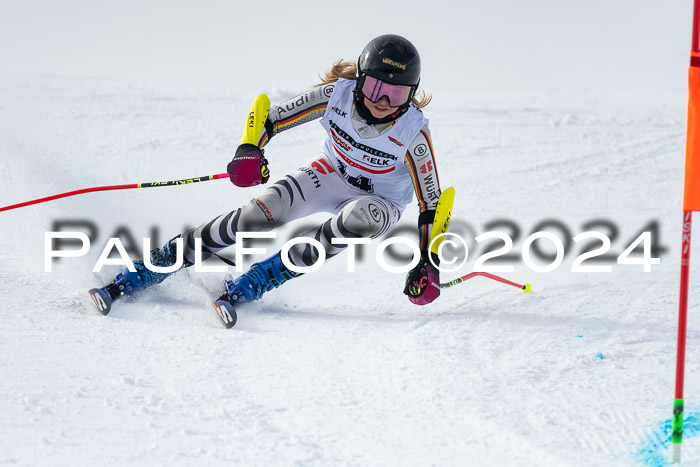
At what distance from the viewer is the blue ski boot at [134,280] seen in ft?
11.1

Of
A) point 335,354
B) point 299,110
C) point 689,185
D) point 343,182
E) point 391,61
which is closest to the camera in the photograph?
point 689,185

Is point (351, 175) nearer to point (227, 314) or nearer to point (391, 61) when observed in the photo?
point (391, 61)

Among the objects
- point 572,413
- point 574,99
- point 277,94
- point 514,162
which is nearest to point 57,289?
point 572,413

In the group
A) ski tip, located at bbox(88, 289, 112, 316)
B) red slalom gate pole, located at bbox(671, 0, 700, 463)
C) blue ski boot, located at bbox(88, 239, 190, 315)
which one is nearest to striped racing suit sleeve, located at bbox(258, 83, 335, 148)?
blue ski boot, located at bbox(88, 239, 190, 315)

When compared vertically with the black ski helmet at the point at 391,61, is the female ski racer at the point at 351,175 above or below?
below

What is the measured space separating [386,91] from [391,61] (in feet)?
0.50

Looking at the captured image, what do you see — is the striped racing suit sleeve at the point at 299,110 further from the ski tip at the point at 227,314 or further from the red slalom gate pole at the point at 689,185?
the red slalom gate pole at the point at 689,185

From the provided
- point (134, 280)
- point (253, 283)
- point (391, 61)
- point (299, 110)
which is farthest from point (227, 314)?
point (391, 61)

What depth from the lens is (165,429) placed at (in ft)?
7.04

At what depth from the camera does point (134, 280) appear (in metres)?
3.59

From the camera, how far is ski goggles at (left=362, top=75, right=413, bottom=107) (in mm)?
3406

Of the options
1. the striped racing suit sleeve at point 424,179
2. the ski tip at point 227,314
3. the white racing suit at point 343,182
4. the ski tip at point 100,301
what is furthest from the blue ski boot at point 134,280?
the striped racing suit sleeve at point 424,179

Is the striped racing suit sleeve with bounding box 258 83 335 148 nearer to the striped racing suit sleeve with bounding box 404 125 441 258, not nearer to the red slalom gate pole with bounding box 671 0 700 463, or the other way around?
the striped racing suit sleeve with bounding box 404 125 441 258

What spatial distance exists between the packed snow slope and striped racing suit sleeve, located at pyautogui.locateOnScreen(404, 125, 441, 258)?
47 cm
